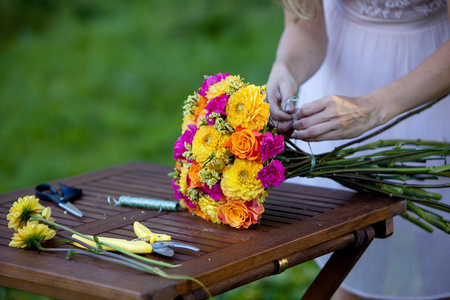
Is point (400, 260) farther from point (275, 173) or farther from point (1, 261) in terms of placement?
point (1, 261)

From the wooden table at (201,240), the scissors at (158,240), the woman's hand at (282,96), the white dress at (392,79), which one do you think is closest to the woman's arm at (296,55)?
the woman's hand at (282,96)

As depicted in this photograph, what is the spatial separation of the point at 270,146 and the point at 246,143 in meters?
0.07

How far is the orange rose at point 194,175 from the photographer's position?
62.2 inches

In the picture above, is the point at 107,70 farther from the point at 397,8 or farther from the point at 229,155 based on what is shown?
the point at 229,155

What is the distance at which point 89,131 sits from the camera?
4.95m

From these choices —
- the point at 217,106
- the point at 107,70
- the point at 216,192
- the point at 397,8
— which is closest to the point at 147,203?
the point at 216,192

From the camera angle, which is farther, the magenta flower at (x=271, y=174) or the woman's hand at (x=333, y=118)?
the woman's hand at (x=333, y=118)

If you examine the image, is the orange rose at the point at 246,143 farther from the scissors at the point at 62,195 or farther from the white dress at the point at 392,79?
the white dress at the point at 392,79

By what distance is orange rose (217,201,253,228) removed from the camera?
1.51 meters

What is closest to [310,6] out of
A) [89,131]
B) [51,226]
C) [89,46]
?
[51,226]

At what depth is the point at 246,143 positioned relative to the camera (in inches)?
59.1

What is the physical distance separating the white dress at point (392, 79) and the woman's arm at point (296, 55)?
10 cm

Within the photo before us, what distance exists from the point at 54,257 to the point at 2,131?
3.84m

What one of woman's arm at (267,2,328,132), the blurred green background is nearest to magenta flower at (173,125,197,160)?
woman's arm at (267,2,328,132)
